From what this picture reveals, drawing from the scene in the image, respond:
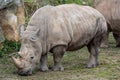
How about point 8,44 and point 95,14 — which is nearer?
point 95,14

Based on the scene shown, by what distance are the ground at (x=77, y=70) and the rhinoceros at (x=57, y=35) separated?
21 cm

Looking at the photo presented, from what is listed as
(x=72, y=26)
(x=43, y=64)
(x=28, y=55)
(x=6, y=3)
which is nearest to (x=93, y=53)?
(x=72, y=26)

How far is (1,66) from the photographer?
987 centimetres

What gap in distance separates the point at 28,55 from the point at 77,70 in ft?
4.00

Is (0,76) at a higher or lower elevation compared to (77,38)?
lower

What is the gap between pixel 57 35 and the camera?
9.04 m

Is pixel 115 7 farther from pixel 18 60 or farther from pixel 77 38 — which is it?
pixel 18 60

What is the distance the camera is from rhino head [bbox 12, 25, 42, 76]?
28.4 ft

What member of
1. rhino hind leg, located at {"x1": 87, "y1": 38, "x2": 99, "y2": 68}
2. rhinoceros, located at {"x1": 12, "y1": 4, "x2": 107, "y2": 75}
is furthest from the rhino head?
rhino hind leg, located at {"x1": 87, "y1": 38, "x2": 99, "y2": 68}

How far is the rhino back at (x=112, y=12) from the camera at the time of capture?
1279 centimetres

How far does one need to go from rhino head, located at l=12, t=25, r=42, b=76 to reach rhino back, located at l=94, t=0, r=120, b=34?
437 cm

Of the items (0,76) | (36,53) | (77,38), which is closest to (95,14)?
(77,38)

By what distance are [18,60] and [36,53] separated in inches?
17.2

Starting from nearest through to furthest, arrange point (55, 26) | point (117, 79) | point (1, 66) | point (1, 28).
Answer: point (117, 79) < point (55, 26) < point (1, 66) < point (1, 28)
